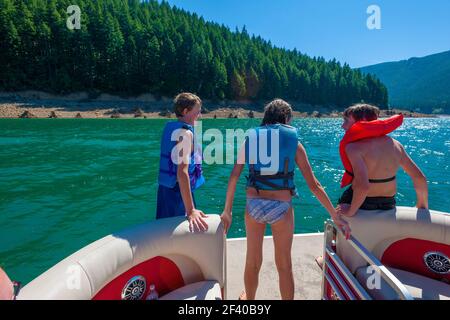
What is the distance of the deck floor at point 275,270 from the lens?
3.74 m

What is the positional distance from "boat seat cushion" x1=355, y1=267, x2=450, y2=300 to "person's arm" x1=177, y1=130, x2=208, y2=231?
161cm

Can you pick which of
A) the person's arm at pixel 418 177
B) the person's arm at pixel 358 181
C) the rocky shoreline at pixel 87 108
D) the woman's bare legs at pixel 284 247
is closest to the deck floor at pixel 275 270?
the woman's bare legs at pixel 284 247

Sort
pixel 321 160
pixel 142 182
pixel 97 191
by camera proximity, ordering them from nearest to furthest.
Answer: pixel 97 191
pixel 142 182
pixel 321 160

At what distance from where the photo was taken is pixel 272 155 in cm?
304

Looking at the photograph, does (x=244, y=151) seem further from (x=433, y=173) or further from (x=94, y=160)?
(x=433, y=173)

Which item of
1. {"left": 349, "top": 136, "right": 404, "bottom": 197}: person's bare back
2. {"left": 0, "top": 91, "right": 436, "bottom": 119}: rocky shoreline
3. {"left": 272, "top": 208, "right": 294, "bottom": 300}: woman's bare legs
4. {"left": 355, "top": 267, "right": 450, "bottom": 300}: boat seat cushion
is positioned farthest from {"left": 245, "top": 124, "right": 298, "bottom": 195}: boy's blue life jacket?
{"left": 0, "top": 91, "right": 436, "bottom": 119}: rocky shoreline

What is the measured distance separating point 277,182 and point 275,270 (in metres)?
1.86

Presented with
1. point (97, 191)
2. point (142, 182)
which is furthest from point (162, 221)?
point (142, 182)

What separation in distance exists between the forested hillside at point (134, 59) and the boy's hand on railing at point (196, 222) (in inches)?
2795

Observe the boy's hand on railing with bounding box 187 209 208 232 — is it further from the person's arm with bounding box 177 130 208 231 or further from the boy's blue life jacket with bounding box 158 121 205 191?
the boy's blue life jacket with bounding box 158 121 205 191

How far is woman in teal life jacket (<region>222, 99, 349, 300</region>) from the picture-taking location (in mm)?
2980

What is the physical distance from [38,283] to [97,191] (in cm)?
929

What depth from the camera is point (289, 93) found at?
10475 centimetres

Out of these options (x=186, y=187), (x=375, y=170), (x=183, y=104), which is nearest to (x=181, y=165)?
(x=186, y=187)
